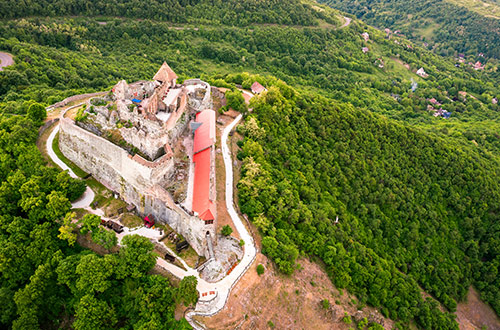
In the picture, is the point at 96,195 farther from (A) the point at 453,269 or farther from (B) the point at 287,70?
(B) the point at 287,70

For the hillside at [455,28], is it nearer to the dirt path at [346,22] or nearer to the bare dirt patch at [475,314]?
the dirt path at [346,22]

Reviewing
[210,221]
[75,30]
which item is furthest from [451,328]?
[75,30]

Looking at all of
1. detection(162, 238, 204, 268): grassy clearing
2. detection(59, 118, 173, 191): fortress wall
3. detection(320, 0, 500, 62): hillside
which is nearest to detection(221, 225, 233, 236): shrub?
detection(162, 238, 204, 268): grassy clearing

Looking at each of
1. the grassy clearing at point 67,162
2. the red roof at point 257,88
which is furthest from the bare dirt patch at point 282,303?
the red roof at point 257,88

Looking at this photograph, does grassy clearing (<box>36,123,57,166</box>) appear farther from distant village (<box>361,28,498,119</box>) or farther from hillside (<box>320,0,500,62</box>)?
hillside (<box>320,0,500,62</box>)

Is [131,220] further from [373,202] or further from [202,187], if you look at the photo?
[373,202]

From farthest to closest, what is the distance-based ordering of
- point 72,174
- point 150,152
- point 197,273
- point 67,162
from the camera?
point 67,162, point 72,174, point 150,152, point 197,273

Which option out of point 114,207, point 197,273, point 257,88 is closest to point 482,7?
point 257,88
